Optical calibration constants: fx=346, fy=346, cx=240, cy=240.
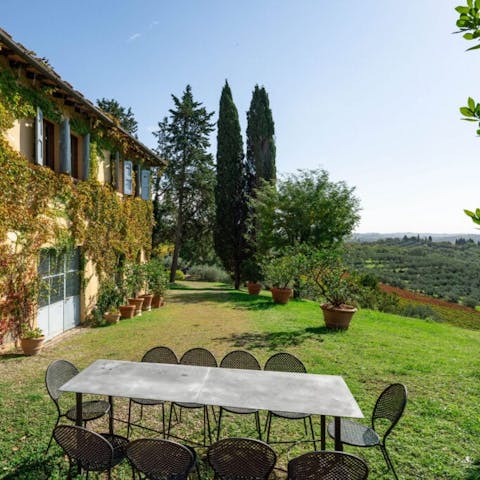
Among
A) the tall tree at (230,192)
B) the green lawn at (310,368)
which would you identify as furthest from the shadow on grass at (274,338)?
the tall tree at (230,192)

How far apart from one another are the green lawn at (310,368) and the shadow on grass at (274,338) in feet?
0.09

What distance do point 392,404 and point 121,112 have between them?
101 feet

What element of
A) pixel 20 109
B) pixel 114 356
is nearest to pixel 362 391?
pixel 114 356

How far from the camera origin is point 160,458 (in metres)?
2.54

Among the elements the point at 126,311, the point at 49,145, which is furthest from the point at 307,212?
the point at 49,145

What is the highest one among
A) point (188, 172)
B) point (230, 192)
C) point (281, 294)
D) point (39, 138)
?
point (188, 172)

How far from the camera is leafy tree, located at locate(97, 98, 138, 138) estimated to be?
28375 mm

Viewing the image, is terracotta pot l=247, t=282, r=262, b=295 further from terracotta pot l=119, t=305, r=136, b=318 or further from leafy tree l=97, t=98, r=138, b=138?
leafy tree l=97, t=98, r=138, b=138

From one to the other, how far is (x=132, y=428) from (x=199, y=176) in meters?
22.0

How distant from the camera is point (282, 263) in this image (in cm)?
1262

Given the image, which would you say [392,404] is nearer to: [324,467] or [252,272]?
[324,467]

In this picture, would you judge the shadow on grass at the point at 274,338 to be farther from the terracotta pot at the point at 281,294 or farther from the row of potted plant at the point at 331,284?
the terracotta pot at the point at 281,294

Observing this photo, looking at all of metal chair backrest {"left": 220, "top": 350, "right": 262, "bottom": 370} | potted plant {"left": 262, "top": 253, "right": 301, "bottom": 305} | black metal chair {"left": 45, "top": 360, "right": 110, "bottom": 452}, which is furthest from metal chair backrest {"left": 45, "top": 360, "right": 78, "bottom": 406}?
potted plant {"left": 262, "top": 253, "right": 301, "bottom": 305}

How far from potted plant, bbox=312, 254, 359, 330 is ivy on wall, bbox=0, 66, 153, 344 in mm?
6847
